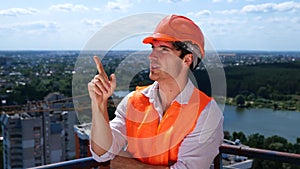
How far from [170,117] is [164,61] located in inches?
6.5

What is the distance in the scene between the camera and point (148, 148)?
3.99ft

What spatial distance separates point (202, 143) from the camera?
1.15 m

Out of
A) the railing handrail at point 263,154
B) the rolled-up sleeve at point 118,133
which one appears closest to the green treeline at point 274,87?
the railing handrail at point 263,154

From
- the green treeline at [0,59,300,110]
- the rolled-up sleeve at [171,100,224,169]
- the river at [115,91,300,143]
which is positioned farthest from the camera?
the river at [115,91,300,143]

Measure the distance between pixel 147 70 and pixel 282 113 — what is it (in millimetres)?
30656

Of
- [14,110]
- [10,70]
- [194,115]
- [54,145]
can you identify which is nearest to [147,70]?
[194,115]

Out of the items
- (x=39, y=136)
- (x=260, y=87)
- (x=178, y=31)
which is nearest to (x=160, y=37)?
(x=178, y=31)

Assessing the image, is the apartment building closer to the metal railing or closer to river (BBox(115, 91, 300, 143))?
river (BBox(115, 91, 300, 143))

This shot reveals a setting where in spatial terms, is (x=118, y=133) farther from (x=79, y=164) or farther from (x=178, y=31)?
(x=79, y=164)

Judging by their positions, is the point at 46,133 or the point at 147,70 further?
the point at 46,133

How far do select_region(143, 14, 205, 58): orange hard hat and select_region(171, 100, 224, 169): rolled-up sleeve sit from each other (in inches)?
7.5

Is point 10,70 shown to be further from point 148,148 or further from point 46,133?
point 148,148

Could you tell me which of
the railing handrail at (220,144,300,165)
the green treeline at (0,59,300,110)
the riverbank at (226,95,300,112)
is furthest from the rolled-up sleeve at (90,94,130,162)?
the riverbank at (226,95,300,112)

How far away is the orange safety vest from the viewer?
1.17 meters
